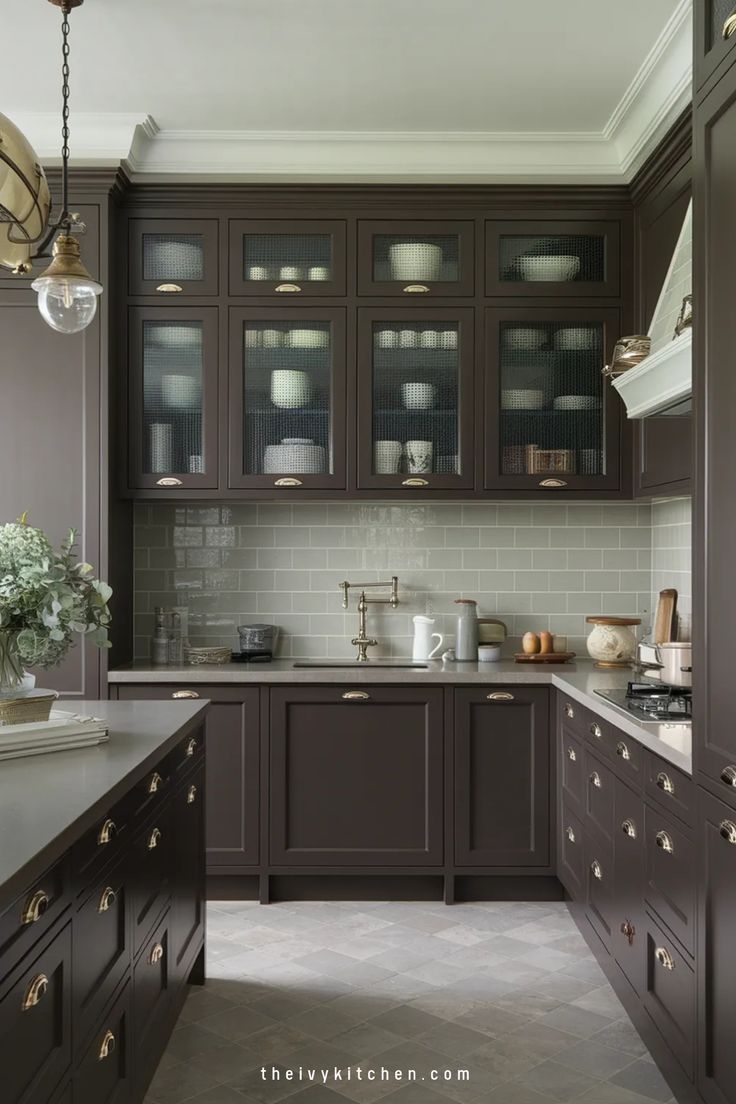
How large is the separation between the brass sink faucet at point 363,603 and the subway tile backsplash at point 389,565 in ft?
0.13

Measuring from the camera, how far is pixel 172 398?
14.3ft

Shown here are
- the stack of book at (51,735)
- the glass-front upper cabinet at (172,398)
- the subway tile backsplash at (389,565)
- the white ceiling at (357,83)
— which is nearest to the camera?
the stack of book at (51,735)

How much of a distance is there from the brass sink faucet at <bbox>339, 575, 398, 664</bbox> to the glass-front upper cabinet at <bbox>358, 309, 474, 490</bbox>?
569mm

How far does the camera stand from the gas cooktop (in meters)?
2.92

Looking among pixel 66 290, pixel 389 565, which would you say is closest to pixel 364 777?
pixel 389 565

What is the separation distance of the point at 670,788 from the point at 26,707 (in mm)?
1569

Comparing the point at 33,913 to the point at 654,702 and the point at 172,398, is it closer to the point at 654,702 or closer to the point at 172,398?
the point at 654,702

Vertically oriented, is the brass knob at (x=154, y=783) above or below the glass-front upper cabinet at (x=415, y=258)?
below

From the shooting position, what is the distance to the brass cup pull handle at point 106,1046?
79.0 inches

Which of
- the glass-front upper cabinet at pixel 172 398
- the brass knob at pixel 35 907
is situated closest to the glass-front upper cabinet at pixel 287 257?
the glass-front upper cabinet at pixel 172 398

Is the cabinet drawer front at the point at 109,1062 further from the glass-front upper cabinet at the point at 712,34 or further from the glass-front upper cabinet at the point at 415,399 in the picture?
the glass-front upper cabinet at the point at 415,399

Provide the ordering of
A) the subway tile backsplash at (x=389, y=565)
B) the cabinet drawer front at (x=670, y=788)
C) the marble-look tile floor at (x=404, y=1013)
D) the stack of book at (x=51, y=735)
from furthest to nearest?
the subway tile backsplash at (x=389, y=565)
the marble-look tile floor at (x=404, y=1013)
the cabinet drawer front at (x=670, y=788)
the stack of book at (x=51, y=735)

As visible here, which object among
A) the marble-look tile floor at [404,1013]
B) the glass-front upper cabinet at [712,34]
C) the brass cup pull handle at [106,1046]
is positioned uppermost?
the glass-front upper cabinet at [712,34]

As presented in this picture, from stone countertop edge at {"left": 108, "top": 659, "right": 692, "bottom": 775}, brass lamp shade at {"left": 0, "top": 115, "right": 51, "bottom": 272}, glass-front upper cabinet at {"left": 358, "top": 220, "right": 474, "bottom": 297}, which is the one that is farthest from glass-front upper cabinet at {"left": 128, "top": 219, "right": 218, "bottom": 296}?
brass lamp shade at {"left": 0, "top": 115, "right": 51, "bottom": 272}
